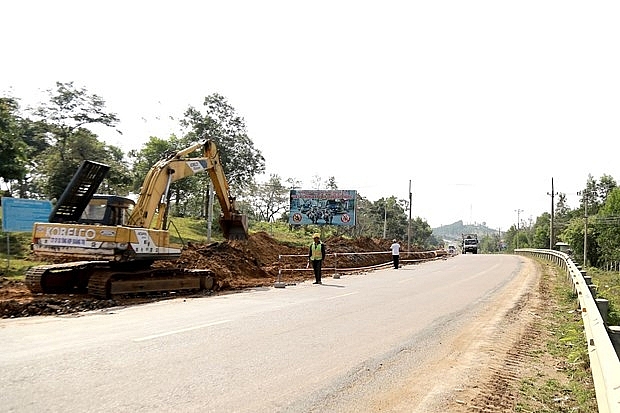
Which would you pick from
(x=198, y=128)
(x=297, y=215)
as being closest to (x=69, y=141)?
(x=198, y=128)

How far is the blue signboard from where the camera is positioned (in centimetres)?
2097

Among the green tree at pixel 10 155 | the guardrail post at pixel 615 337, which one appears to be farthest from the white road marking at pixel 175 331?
the green tree at pixel 10 155

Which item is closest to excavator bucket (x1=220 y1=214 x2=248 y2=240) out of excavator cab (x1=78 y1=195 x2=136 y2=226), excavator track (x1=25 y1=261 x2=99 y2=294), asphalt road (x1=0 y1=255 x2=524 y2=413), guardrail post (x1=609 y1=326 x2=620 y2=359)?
excavator cab (x1=78 y1=195 x2=136 y2=226)

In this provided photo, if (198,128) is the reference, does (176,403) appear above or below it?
below

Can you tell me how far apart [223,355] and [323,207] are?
36.6 metres

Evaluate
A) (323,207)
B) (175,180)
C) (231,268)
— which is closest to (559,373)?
(175,180)

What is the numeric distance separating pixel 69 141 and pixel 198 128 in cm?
1034

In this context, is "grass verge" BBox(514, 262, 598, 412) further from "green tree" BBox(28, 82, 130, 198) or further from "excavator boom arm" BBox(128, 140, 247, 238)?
"green tree" BBox(28, 82, 130, 198)

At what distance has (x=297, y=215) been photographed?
45.0m

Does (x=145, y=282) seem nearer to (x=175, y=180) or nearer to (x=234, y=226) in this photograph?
(x=175, y=180)

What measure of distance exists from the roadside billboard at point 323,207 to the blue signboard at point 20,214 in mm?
24381

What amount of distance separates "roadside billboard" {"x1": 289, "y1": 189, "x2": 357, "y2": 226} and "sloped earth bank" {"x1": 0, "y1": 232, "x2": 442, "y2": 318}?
6.57 feet

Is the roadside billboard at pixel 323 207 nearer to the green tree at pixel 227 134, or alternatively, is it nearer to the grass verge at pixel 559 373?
the green tree at pixel 227 134

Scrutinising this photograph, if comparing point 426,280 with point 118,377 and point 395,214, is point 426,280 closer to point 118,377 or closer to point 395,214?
point 118,377
